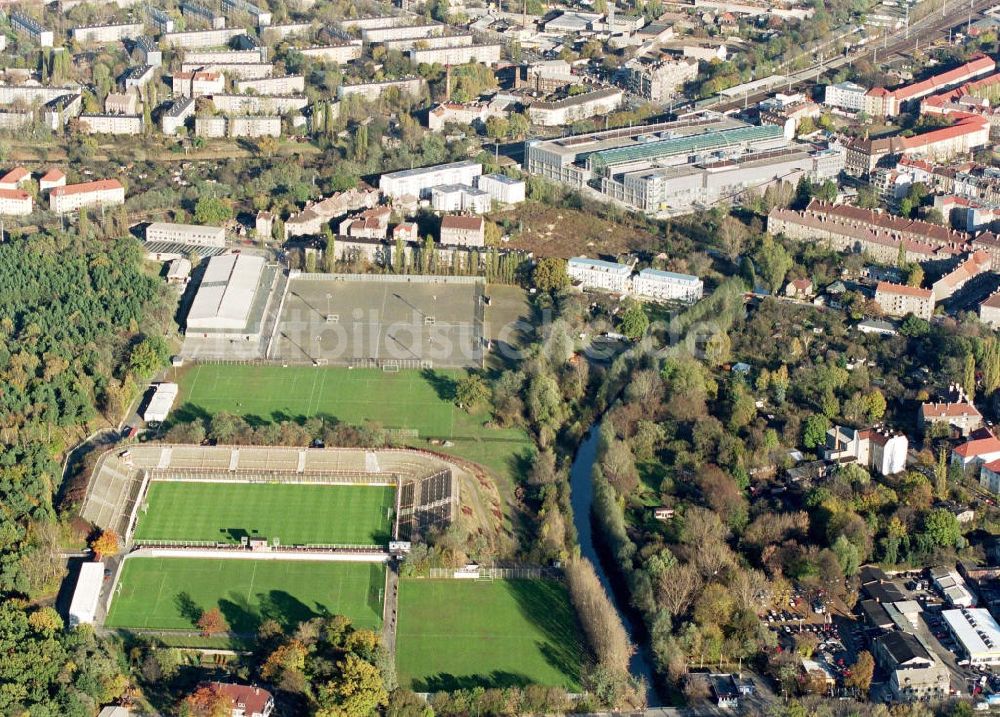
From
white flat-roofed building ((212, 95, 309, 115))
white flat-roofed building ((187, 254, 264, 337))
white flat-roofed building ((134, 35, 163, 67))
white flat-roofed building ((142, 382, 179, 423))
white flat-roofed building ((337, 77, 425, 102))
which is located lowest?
white flat-roofed building ((142, 382, 179, 423))

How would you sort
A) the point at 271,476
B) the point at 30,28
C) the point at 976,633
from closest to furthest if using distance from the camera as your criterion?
the point at 976,633 → the point at 271,476 → the point at 30,28

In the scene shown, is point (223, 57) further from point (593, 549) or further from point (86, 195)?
point (593, 549)

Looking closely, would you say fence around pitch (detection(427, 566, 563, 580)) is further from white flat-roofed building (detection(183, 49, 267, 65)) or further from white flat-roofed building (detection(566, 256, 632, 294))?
white flat-roofed building (detection(183, 49, 267, 65))

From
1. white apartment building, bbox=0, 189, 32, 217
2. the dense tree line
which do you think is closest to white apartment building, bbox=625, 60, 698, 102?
the dense tree line

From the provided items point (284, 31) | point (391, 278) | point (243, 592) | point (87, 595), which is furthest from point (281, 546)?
point (284, 31)

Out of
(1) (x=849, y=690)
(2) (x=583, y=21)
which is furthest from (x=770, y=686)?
(2) (x=583, y=21)

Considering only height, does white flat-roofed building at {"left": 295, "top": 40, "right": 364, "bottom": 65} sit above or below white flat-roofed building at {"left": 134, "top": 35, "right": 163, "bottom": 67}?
below

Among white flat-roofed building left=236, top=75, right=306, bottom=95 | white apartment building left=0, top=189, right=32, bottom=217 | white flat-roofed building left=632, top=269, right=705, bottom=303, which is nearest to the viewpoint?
white flat-roofed building left=632, top=269, right=705, bottom=303
